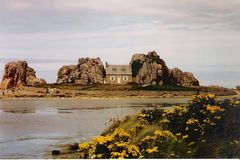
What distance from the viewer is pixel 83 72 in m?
90.0

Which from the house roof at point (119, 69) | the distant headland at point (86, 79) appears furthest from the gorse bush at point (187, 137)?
the house roof at point (119, 69)

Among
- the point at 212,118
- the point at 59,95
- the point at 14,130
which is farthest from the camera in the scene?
the point at 59,95

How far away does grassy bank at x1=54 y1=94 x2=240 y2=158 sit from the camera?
34.6 feet

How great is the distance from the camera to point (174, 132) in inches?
507

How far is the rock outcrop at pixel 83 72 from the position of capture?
86794 mm

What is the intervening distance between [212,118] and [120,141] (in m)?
2.94

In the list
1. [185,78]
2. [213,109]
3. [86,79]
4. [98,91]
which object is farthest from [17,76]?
[213,109]

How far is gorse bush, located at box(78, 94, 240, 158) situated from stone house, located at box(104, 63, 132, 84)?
6338 cm

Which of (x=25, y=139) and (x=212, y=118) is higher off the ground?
(x=212, y=118)

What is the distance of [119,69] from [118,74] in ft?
2.93

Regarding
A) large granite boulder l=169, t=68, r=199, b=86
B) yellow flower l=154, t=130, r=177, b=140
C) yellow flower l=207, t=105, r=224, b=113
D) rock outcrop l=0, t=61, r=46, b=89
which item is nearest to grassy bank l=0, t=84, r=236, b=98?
large granite boulder l=169, t=68, r=199, b=86

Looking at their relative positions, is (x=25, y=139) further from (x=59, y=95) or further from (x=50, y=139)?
(x=59, y=95)

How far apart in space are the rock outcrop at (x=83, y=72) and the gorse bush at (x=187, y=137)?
236ft

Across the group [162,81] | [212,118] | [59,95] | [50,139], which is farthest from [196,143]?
[59,95]
